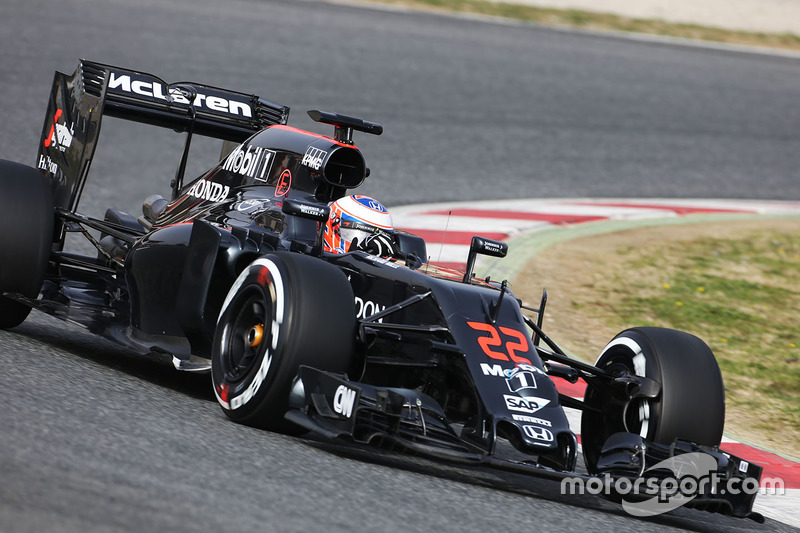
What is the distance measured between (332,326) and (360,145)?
26.8 feet

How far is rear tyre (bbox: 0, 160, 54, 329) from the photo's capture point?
20.0 ft

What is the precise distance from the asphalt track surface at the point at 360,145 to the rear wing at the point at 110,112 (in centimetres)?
99

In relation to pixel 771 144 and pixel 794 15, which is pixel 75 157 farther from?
pixel 794 15

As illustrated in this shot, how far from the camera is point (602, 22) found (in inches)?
846

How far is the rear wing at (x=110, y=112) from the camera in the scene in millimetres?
6895

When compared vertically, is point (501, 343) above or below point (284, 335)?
above

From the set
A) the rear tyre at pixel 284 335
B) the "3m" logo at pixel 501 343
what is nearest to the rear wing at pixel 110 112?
the rear tyre at pixel 284 335

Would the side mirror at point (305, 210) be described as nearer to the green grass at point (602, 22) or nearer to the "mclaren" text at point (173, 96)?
the "mclaren" text at point (173, 96)

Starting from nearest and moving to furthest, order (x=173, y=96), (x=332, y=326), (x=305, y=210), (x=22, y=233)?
1. (x=332, y=326)
2. (x=305, y=210)
3. (x=22, y=233)
4. (x=173, y=96)

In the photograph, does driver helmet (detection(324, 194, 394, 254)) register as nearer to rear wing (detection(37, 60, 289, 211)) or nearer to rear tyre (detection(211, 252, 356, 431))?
rear tyre (detection(211, 252, 356, 431))

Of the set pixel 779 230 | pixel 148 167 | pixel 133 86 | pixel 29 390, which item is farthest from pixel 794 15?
pixel 29 390

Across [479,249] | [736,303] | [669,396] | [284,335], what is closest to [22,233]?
[284,335]
